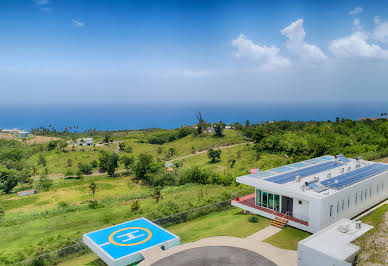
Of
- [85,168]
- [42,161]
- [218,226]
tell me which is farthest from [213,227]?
[42,161]

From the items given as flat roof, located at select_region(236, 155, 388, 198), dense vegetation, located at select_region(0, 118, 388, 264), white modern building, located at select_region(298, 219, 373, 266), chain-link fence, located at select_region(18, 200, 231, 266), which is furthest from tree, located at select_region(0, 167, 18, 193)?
white modern building, located at select_region(298, 219, 373, 266)

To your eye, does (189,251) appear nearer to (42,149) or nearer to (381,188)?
(381,188)

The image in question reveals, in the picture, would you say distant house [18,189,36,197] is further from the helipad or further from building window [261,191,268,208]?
building window [261,191,268,208]

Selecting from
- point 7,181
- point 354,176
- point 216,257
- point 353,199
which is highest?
point 354,176

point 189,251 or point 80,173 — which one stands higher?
point 189,251

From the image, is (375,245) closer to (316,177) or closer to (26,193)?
(316,177)

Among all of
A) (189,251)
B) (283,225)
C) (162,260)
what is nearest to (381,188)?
(283,225)
